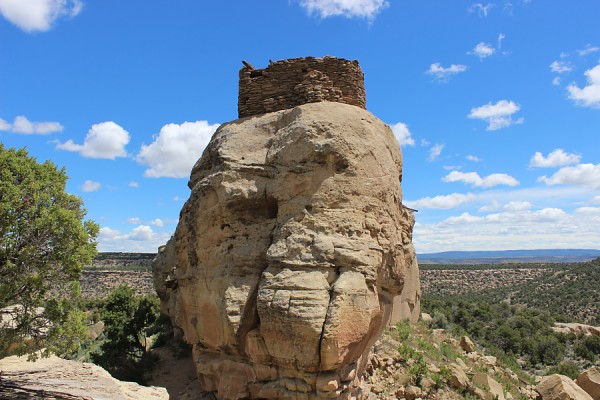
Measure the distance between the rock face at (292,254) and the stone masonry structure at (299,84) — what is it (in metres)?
0.75

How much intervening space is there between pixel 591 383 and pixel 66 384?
60.2 feet

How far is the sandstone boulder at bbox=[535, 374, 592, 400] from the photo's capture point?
48.2ft

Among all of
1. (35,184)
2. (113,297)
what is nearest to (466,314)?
(113,297)

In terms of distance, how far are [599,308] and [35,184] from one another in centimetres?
4174

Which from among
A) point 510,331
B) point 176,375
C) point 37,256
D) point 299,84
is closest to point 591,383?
point 510,331

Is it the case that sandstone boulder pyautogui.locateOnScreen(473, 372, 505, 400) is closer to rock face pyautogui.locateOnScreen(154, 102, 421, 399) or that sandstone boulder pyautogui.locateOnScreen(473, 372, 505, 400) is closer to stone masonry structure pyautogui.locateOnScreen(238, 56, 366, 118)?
rock face pyautogui.locateOnScreen(154, 102, 421, 399)

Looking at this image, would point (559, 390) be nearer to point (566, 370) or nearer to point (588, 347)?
point (566, 370)

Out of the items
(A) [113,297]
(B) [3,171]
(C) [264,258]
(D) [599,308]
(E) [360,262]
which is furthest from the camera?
(D) [599,308]

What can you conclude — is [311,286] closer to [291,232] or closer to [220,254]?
[291,232]

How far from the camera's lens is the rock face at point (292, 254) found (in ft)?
29.5

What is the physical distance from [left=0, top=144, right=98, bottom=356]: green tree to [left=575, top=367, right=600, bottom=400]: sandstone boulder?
18.0 m

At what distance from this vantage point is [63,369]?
1407 centimetres

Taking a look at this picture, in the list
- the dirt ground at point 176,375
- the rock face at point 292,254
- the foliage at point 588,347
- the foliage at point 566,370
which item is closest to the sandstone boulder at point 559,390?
the foliage at point 566,370

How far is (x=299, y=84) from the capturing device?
11.6 m
